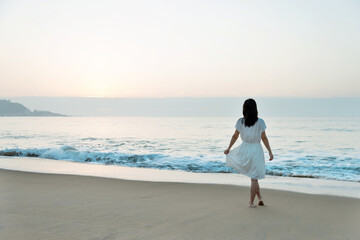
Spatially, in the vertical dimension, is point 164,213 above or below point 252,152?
below

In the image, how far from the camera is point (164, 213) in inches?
202

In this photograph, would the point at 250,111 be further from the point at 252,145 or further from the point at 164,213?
the point at 164,213

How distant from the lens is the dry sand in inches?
164

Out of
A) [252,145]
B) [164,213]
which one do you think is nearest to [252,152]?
[252,145]

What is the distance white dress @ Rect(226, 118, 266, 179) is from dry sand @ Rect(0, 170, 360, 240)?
651 mm

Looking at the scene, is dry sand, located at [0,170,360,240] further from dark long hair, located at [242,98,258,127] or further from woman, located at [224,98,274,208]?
dark long hair, located at [242,98,258,127]

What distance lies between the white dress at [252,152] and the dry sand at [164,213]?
0.65 metres

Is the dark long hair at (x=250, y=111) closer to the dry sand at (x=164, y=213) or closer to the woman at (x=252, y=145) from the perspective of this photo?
the woman at (x=252, y=145)

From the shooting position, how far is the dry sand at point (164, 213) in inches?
164

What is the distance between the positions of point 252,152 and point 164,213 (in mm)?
1833

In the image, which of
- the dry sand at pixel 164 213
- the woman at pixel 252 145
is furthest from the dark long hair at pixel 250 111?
the dry sand at pixel 164 213

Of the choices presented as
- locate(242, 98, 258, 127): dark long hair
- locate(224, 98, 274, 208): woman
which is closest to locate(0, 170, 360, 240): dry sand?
locate(224, 98, 274, 208): woman

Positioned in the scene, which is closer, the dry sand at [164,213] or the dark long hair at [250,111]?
the dry sand at [164,213]

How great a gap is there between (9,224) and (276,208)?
4174mm
